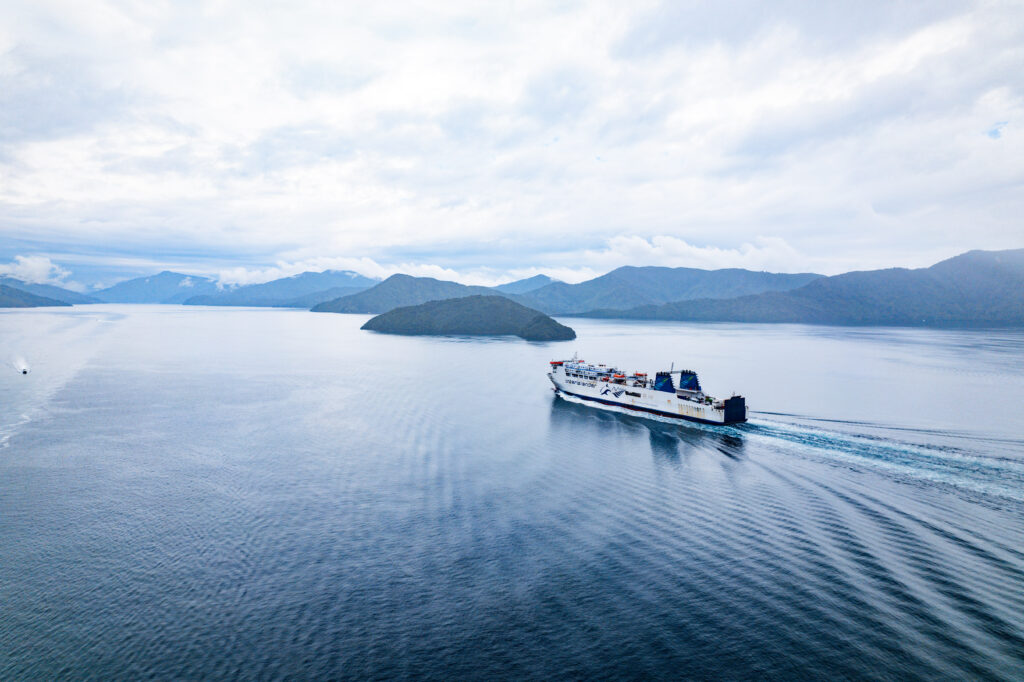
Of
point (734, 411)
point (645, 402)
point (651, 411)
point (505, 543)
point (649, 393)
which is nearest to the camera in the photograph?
point (505, 543)

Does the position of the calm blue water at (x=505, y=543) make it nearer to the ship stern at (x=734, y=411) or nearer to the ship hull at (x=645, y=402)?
the ship stern at (x=734, y=411)

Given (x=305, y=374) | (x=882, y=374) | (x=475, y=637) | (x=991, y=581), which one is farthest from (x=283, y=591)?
(x=882, y=374)

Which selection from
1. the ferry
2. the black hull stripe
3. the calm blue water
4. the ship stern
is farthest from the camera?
the black hull stripe

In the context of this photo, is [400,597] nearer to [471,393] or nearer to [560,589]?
[560,589]

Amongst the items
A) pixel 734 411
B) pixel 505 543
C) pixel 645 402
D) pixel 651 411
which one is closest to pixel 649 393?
pixel 645 402

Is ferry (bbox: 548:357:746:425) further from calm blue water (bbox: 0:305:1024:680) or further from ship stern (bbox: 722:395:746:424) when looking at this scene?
calm blue water (bbox: 0:305:1024:680)

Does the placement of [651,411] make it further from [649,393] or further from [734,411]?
[734,411]

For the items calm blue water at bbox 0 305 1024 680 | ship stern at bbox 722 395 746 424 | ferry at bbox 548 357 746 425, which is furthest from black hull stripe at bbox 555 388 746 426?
calm blue water at bbox 0 305 1024 680
